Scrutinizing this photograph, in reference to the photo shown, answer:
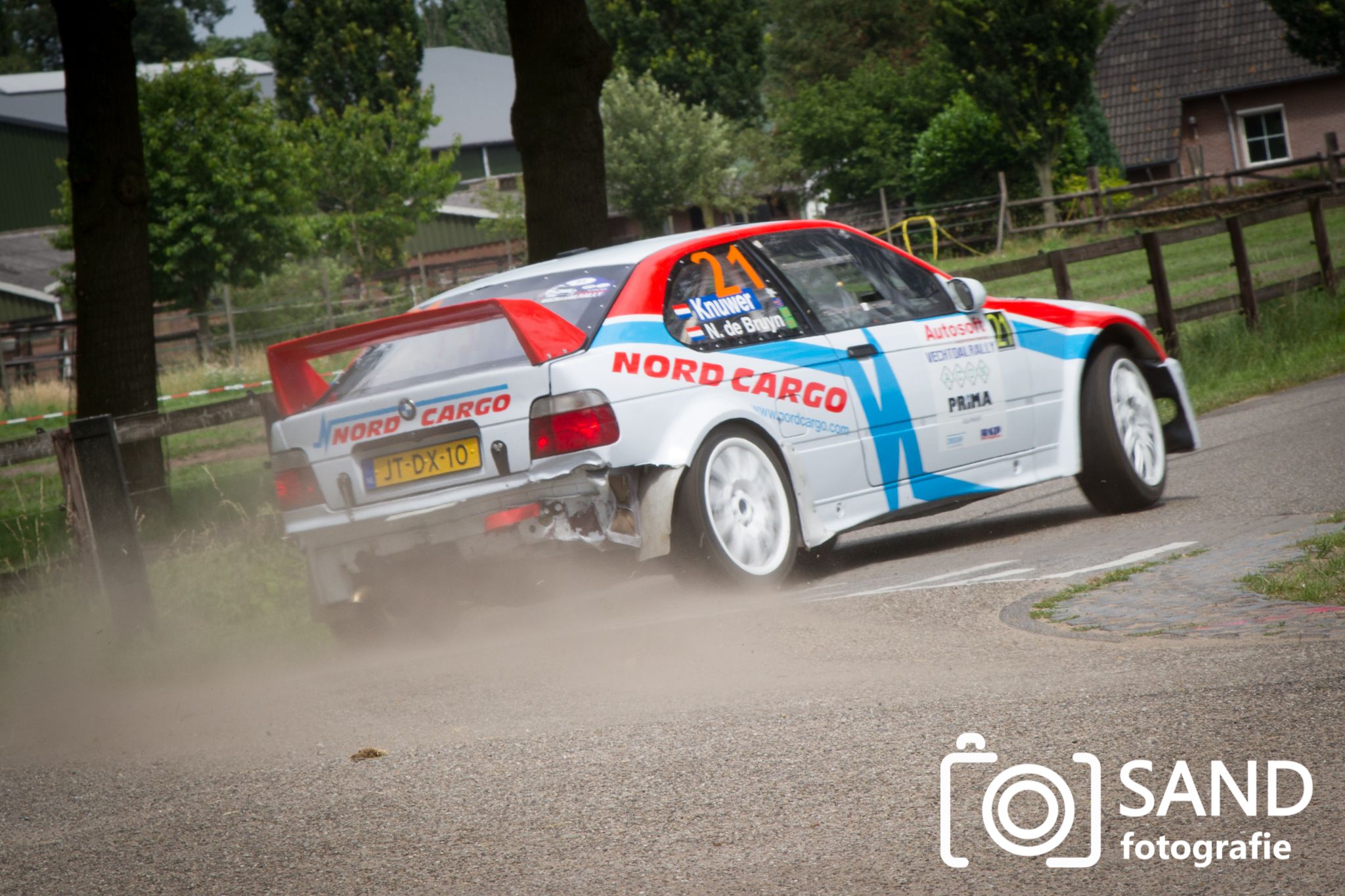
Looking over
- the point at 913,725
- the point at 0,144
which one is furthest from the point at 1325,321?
the point at 0,144

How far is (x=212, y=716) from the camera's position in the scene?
5.80 metres

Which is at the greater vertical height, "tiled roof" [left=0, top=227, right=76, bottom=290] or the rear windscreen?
"tiled roof" [left=0, top=227, right=76, bottom=290]

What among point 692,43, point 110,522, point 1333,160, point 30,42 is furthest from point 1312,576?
point 30,42

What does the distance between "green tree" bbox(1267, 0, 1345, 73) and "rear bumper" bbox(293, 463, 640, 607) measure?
4041 cm

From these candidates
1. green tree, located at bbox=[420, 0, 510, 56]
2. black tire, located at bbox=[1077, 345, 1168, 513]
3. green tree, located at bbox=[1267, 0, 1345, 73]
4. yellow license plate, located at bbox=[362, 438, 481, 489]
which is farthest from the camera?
green tree, located at bbox=[420, 0, 510, 56]

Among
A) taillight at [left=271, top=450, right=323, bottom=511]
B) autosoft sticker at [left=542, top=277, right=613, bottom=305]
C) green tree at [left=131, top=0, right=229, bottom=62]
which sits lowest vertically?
taillight at [left=271, top=450, right=323, bottom=511]

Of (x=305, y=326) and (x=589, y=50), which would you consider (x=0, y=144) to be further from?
(x=589, y=50)

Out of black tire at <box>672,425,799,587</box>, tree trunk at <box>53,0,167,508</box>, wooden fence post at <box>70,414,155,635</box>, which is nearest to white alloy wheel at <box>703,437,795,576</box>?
black tire at <box>672,425,799,587</box>

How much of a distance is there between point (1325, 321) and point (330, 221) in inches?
1465

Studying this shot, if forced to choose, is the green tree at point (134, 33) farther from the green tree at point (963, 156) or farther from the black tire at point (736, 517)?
the black tire at point (736, 517)

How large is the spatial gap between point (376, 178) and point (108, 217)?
143 ft

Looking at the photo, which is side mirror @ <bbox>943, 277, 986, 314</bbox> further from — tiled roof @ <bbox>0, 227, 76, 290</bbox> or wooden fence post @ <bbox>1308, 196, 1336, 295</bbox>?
tiled roof @ <bbox>0, 227, 76, 290</bbox>

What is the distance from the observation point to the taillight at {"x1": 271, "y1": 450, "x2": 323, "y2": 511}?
669 cm

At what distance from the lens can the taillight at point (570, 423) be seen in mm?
6289
